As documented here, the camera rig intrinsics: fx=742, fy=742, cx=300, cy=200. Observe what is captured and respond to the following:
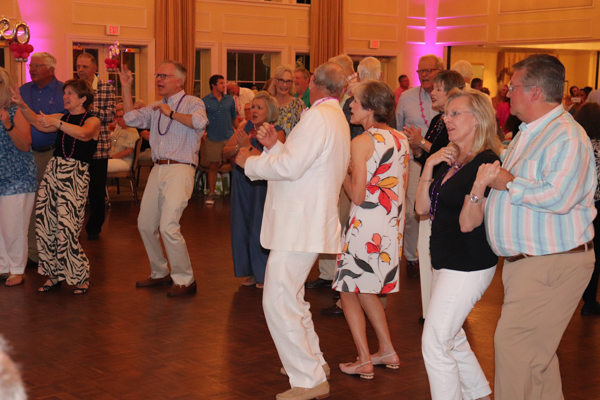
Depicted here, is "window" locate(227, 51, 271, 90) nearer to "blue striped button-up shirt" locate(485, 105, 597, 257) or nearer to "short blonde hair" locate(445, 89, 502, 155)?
"short blonde hair" locate(445, 89, 502, 155)

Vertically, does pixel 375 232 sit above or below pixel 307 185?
below

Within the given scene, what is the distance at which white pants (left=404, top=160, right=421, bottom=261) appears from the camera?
632 cm

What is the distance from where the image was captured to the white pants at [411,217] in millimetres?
6321

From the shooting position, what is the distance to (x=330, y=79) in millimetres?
3762

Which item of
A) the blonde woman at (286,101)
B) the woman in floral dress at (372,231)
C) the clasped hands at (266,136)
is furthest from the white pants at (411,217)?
the clasped hands at (266,136)

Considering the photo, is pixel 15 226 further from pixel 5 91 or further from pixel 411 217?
pixel 411 217

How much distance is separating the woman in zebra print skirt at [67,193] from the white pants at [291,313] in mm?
2672

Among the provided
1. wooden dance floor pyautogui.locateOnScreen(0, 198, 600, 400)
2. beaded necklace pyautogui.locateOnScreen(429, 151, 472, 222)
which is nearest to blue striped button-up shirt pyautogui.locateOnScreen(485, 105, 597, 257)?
beaded necklace pyautogui.locateOnScreen(429, 151, 472, 222)

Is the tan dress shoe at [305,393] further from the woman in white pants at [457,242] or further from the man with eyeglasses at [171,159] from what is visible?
the man with eyeglasses at [171,159]

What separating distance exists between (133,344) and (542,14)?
13.6 meters

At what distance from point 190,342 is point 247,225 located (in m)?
1.59

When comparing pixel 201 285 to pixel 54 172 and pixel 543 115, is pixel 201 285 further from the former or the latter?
pixel 543 115

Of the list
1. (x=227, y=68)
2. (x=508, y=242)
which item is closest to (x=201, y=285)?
(x=508, y=242)

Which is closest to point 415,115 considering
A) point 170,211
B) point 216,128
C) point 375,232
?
point 170,211
